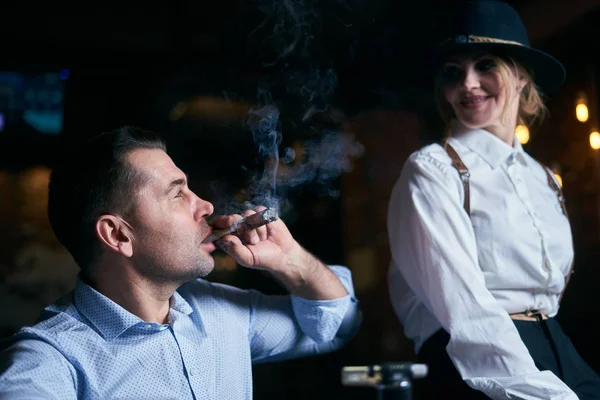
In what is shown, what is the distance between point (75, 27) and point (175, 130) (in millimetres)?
723

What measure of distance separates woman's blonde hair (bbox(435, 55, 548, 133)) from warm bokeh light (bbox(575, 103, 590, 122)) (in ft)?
1.53

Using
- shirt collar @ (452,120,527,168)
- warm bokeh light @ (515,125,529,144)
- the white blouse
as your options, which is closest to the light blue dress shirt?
the white blouse

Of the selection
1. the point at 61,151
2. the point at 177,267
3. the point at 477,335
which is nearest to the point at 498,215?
the point at 477,335

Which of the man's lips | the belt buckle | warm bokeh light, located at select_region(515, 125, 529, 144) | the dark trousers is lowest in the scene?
the dark trousers

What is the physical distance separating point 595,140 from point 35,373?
2.50 metres

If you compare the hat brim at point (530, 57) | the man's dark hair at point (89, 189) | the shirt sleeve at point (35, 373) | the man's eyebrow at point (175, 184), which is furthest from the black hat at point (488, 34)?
the shirt sleeve at point (35, 373)

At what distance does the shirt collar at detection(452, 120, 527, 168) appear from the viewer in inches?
82.2

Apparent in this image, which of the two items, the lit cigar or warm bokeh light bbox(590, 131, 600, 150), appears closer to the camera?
the lit cigar

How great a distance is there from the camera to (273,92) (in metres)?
2.57

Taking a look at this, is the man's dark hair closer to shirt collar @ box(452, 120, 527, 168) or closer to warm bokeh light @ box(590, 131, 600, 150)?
shirt collar @ box(452, 120, 527, 168)

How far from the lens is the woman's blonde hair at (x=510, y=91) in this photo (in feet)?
6.91

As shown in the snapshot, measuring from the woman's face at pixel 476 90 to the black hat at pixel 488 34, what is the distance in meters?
0.04

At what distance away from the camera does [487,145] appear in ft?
6.93

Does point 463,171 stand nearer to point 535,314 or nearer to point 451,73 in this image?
point 451,73
